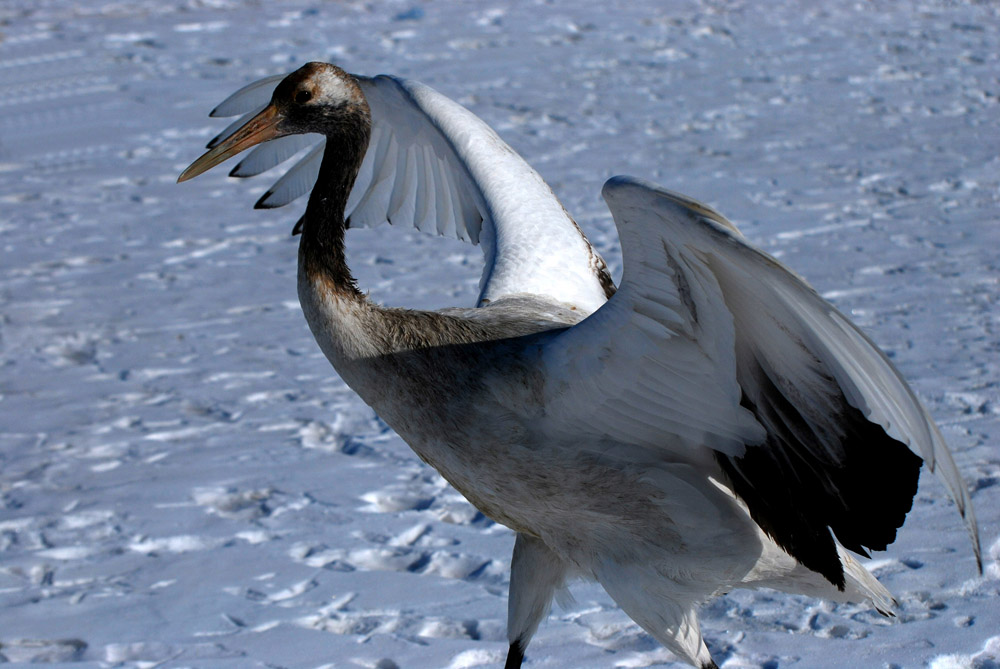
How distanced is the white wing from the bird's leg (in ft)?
2.58

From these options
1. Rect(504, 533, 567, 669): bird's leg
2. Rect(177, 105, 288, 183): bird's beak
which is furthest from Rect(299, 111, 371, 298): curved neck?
Rect(504, 533, 567, 669): bird's leg

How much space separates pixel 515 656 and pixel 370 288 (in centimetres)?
343

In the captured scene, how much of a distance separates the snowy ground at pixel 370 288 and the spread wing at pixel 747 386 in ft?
2.47

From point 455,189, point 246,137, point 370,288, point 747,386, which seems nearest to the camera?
point 747,386

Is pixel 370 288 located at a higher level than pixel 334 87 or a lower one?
lower

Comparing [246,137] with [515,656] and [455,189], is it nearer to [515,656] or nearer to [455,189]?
[455,189]

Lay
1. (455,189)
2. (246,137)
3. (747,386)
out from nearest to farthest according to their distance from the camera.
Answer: (747,386) < (246,137) < (455,189)

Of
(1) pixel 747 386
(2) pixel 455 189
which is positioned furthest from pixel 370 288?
(1) pixel 747 386

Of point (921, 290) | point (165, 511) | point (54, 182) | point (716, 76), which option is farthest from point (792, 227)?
point (54, 182)

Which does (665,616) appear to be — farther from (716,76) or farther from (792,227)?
(716,76)

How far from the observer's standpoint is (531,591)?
3.12m

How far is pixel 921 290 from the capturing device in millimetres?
5848

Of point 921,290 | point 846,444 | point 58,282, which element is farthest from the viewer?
Answer: point 58,282

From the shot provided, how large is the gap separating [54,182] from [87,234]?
1029 mm
